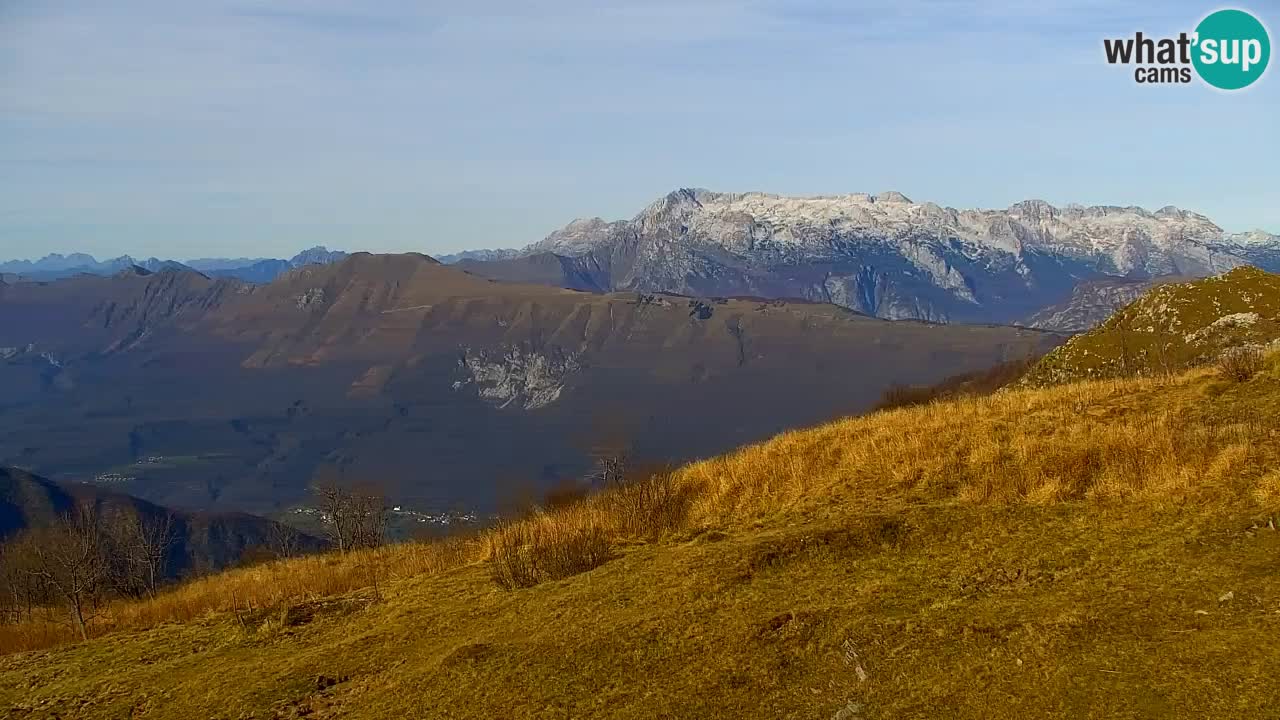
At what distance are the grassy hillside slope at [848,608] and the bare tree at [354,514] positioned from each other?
4318 cm

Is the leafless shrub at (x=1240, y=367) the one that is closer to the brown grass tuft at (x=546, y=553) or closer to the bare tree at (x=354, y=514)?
the brown grass tuft at (x=546, y=553)

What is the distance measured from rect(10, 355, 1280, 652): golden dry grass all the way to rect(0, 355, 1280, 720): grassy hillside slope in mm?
81

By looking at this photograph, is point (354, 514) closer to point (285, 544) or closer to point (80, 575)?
point (285, 544)

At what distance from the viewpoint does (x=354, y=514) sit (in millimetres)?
66750

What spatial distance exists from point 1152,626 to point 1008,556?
307 centimetres

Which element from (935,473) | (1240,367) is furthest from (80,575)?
(1240,367)

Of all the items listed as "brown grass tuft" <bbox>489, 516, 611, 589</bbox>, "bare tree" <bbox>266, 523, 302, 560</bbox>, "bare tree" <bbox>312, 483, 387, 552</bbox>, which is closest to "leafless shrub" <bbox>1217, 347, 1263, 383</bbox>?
"brown grass tuft" <bbox>489, 516, 611, 589</bbox>

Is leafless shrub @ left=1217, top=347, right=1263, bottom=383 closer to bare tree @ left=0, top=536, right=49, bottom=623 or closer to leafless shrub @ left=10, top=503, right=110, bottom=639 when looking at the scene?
leafless shrub @ left=10, top=503, right=110, bottom=639

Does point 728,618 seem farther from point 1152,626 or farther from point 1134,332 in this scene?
point 1134,332

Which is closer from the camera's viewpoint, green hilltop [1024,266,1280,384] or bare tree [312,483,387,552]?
green hilltop [1024,266,1280,384]

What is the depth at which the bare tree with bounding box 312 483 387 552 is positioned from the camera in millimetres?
63281

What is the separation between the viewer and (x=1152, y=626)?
1048cm

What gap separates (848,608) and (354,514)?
59.6 metres

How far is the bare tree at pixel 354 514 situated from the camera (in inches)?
2491
